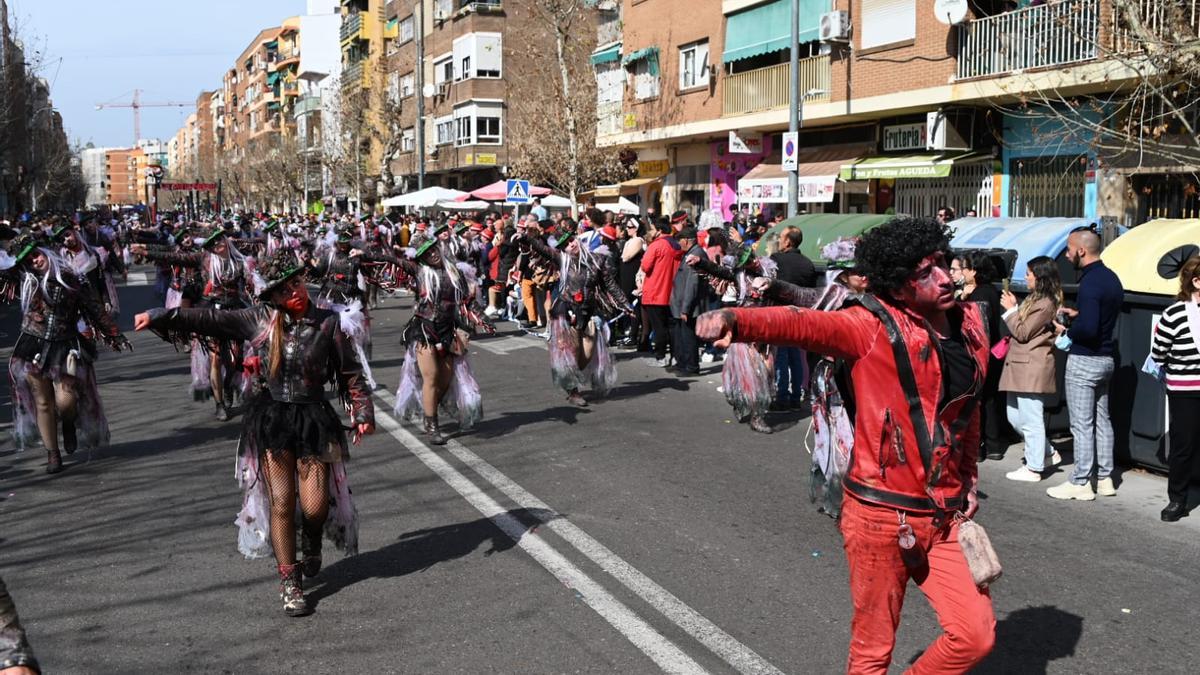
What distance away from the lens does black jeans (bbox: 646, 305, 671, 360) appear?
15.2 metres

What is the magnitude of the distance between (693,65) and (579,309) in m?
20.4

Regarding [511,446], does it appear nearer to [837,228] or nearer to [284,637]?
[284,637]

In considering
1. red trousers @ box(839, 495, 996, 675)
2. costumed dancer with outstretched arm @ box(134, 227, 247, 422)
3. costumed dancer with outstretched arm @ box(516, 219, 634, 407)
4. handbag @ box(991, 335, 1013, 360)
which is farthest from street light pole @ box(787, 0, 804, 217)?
red trousers @ box(839, 495, 996, 675)

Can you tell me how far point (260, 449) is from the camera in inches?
232

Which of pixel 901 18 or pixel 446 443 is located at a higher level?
pixel 901 18

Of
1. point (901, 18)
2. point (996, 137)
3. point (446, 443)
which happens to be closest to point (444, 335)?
point (446, 443)

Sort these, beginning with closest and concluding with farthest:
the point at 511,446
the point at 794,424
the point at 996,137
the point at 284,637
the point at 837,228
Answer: the point at 284,637, the point at 511,446, the point at 794,424, the point at 837,228, the point at 996,137

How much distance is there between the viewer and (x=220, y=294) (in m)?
11.7

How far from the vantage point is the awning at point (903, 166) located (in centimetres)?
2138

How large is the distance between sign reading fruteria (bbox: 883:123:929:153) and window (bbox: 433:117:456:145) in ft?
117

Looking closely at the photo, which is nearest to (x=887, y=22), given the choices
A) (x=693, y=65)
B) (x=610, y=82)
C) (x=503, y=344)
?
(x=693, y=65)

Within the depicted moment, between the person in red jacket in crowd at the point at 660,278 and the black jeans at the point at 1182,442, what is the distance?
7.98 meters

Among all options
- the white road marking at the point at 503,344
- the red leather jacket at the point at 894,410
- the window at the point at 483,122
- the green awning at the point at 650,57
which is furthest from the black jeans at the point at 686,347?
the window at the point at 483,122

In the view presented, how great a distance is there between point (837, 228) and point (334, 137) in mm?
64240
